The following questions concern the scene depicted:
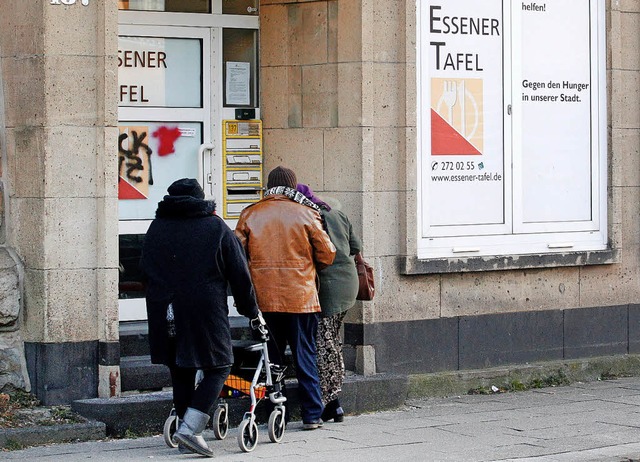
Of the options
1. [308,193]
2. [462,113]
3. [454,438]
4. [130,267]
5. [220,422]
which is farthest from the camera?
[462,113]

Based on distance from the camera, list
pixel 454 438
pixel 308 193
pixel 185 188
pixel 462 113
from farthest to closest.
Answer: pixel 462 113 < pixel 308 193 < pixel 454 438 < pixel 185 188

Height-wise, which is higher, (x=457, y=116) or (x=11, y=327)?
(x=457, y=116)

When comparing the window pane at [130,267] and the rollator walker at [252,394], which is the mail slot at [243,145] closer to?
the window pane at [130,267]

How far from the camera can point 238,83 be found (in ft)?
36.1

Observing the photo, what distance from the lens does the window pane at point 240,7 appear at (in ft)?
35.8

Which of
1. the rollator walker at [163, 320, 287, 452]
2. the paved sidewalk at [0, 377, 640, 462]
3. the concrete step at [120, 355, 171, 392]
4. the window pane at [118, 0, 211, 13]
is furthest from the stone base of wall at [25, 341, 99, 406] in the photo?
the window pane at [118, 0, 211, 13]

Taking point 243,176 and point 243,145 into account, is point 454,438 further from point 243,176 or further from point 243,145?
point 243,145

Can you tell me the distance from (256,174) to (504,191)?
226 centimetres

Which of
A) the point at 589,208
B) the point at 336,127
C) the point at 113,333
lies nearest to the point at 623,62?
the point at 589,208

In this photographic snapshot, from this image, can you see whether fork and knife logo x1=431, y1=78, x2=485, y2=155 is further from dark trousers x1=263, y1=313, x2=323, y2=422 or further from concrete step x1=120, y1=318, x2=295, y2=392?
dark trousers x1=263, y1=313, x2=323, y2=422

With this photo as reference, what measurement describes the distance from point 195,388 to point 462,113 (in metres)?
4.13

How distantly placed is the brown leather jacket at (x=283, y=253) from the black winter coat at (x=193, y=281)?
2.39 feet

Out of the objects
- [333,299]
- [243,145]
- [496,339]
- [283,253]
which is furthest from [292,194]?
[496,339]

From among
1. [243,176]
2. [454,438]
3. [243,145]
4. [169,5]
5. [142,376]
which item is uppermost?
[169,5]
